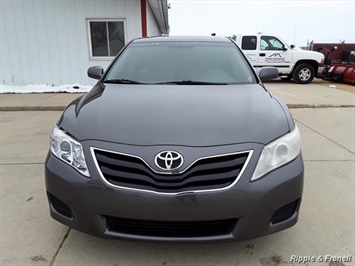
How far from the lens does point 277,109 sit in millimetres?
2404

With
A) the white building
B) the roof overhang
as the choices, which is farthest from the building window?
the roof overhang

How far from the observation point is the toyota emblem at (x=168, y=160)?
1834 mm

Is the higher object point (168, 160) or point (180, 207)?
point (168, 160)

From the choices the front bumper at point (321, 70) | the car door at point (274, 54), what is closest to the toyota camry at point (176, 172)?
the car door at point (274, 54)

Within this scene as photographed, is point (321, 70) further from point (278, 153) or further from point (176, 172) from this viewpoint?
point (176, 172)

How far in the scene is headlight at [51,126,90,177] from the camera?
196 cm

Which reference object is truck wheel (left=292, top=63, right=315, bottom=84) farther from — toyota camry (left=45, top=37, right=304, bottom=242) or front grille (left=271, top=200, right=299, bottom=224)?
front grille (left=271, top=200, right=299, bottom=224)

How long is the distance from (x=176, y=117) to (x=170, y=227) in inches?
29.2

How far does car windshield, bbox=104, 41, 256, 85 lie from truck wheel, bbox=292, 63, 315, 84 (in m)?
10.3

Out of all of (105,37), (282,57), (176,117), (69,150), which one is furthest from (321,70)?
(69,150)

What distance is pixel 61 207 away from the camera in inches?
81.6

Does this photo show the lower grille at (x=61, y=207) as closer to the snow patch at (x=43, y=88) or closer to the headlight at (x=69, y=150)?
the headlight at (x=69, y=150)

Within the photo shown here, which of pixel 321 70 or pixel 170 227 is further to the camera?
pixel 321 70

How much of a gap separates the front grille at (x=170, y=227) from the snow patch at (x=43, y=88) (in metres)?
8.23
